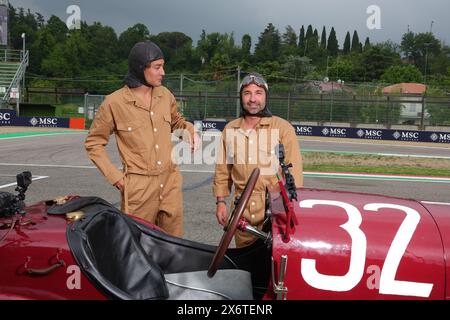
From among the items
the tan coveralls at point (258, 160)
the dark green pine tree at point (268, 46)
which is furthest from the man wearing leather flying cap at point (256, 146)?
the dark green pine tree at point (268, 46)

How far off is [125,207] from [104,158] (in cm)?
36

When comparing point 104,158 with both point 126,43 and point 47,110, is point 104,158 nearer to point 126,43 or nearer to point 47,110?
point 47,110

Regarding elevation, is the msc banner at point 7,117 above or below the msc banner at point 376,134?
above

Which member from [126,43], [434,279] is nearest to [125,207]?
[434,279]

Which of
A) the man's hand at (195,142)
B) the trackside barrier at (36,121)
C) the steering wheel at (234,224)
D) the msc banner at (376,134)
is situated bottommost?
the msc banner at (376,134)

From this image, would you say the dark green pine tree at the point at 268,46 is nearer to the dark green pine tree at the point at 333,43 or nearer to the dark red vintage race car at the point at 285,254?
the dark green pine tree at the point at 333,43

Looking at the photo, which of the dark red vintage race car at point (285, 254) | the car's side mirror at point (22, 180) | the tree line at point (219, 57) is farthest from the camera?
the tree line at point (219, 57)

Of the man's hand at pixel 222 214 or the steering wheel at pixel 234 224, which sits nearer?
the steering wheel at pixel 234 224

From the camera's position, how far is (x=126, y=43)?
87.1 m

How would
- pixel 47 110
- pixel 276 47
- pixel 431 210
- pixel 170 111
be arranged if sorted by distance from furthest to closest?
pixel 276 47 → pixel 47 110 → pixel 170 111 → pixel 431 210

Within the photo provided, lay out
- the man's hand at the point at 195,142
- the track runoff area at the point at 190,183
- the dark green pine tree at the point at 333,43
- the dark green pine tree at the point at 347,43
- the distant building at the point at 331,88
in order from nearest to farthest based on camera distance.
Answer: the man's hand at the point at 195,142 < the track runoff area at the point at 190,183 < the distant building at the point at 331,88 < the dark green pine tree at the point at 333,43 < the dark green pine tree at the point at 347,43

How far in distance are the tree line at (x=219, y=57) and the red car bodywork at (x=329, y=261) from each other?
→ 50.8m

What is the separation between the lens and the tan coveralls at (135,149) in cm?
323

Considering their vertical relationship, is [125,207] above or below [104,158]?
below
